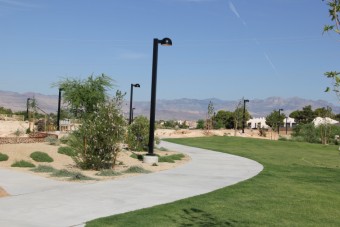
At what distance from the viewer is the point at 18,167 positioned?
48.3 ft

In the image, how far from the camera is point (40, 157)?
16.2 metres

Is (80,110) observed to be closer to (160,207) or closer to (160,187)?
(160,187)

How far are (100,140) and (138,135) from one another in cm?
849

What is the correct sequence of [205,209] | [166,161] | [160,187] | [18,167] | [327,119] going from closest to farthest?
1. [205,209]
2. [160,187]
3. [18,167]
4. [166,161]
5. [327,119]

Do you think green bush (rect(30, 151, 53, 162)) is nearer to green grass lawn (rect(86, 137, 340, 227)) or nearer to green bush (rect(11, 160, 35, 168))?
green bush (rect(11, 160, 35, 168))

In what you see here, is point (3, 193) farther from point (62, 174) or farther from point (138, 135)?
point (138, 135)

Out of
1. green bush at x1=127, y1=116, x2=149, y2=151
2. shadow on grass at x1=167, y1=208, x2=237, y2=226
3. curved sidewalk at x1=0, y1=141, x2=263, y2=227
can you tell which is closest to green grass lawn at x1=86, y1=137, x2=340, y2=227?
shadow on grass at x1=167, y1=208, x2=237, y2=226

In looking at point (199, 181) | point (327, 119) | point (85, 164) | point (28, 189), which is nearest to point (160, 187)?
point (199, 181)

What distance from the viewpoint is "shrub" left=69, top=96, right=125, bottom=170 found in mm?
14875

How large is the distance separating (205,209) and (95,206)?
7.48 feet

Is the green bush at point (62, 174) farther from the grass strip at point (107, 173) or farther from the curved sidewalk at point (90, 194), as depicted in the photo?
the grass strip at point (107, 173)

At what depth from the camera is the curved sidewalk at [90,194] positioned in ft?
25.3

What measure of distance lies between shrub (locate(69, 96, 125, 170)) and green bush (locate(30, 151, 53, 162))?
1.58m

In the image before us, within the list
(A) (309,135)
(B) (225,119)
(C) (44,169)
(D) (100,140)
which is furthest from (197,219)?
(B) (225,119)
